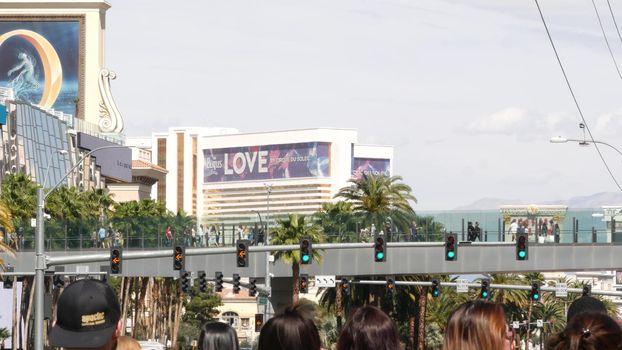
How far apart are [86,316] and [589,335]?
92.9 inches

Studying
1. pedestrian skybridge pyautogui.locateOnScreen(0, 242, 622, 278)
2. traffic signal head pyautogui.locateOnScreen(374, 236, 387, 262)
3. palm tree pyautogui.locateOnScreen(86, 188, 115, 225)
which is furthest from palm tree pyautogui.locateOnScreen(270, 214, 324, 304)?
traffic signal head pyautogui.locateOnScreen(374, 236, 387, 262)

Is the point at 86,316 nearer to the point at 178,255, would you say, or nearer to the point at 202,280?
the point at 178,255

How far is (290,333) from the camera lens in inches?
312

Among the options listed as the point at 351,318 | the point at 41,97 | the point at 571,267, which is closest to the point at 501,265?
the point at 571,267

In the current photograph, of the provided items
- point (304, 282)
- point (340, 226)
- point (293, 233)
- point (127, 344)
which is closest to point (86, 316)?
point (127, 344)

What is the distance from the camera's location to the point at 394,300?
305 ft

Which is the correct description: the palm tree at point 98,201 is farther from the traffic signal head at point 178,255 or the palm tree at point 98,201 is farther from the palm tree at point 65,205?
the traffic signal head at point 178,255

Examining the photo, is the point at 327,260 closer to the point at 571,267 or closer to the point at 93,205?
the point at 571,267

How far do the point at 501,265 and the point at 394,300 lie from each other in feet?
63.4

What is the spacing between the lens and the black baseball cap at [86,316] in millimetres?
7359

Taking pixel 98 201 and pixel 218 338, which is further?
pixel 98 201

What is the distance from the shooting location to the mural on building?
15562cm

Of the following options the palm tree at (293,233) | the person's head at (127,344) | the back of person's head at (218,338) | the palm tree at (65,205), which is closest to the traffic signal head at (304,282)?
the palm tree at (293,233)

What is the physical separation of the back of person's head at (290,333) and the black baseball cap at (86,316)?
850 mm
